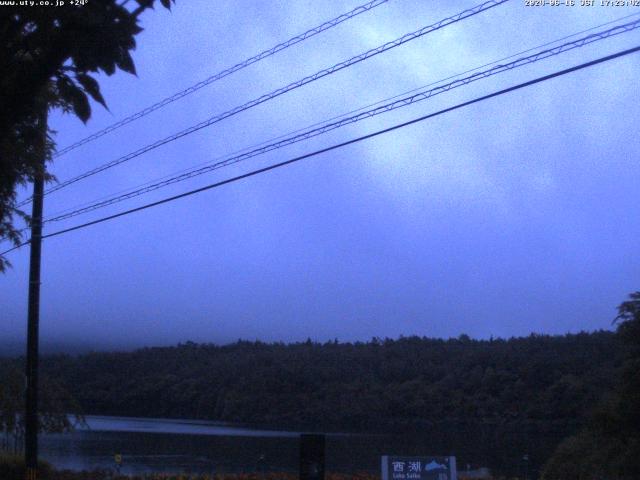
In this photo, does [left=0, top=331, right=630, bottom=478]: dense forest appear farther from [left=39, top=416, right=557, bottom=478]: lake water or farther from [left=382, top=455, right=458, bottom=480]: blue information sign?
[left=382, top=455, right=458, bottom=480]: blue information sign

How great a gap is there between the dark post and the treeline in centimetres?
1955

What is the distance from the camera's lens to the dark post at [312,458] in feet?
40.0

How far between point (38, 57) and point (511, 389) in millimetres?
28829

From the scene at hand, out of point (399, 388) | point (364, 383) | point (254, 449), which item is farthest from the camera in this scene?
point (364, 383)

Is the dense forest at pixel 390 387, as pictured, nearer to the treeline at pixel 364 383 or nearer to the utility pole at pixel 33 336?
the treeline at pixel 364 383

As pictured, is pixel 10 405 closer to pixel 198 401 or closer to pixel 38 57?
pixel 198 401

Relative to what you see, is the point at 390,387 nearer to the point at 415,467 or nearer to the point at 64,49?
the point at 415,467

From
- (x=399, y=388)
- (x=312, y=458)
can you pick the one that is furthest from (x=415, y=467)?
(x=399, y=388)

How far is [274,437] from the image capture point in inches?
1211

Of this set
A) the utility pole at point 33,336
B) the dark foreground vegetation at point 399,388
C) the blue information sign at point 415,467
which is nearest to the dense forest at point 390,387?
the dark foreground vegetation at point 399,388

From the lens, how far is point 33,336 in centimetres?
1795

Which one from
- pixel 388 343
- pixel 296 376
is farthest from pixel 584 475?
pixel 388 343

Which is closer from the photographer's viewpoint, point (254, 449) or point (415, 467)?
point (415, 467)

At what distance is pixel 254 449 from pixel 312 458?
1554 centimetres
